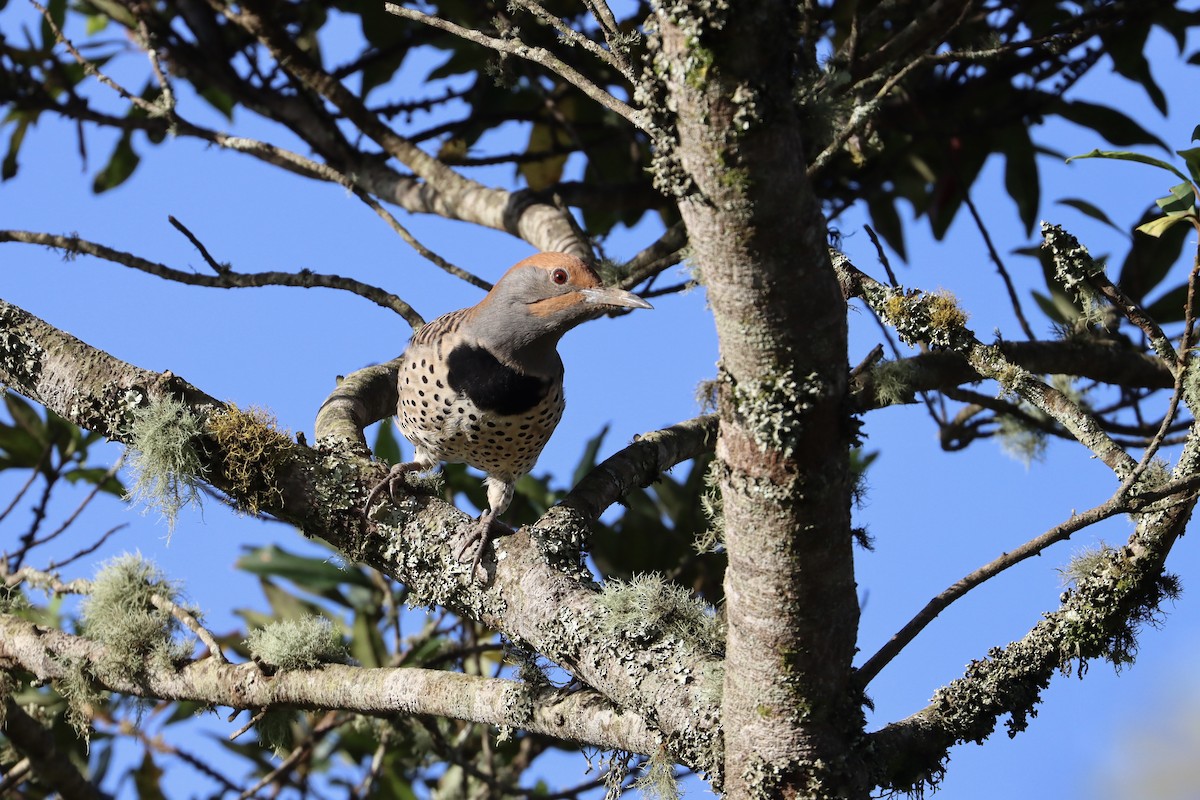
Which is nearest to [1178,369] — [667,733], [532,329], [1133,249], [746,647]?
[746,647]

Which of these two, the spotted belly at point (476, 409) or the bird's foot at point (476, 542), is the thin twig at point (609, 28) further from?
the spotted belly at point (476, 409)

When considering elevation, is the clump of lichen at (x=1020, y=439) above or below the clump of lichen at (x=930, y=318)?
above

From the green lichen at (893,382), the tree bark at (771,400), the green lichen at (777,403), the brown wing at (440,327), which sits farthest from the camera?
the brown wing at (440,327)

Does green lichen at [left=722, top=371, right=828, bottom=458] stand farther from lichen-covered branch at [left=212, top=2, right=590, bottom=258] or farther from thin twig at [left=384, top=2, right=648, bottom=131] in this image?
lichen-covered branch at [left=212, top=2, right=590, bottom=258]

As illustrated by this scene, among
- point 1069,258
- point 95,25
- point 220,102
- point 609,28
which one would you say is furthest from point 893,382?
point 95,25

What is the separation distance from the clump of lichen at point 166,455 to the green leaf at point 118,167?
9.83 ft

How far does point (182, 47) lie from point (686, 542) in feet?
9.49

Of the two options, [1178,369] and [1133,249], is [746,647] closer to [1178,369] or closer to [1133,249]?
[1178,369]

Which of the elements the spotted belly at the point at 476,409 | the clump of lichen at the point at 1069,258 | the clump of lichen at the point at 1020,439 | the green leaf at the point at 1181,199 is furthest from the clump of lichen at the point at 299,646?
the clump of lichen at the point at 1020,439

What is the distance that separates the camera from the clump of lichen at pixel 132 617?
320 centimetres

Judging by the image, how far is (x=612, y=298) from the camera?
3262 mm

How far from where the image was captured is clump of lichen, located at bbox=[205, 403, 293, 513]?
2.77 m

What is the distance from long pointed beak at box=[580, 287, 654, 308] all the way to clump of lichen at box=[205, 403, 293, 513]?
3.20 feet

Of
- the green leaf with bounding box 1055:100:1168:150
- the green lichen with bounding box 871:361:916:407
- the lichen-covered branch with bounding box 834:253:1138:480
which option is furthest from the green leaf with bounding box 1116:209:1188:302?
the lichen-covered branch with bounding box 834:253:1138:480
